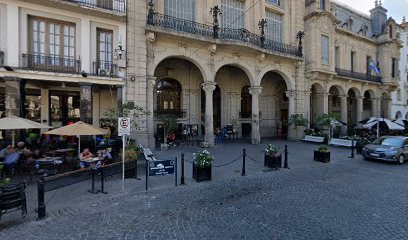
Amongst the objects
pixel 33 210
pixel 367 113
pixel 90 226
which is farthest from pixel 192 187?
pixel 367 113

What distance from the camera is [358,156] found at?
13.6m

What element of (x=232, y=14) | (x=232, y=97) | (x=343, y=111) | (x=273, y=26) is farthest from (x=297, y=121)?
(x=232, y=14)

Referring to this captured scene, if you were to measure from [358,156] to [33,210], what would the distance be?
1548 centimetres

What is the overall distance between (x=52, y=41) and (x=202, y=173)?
35.0ft

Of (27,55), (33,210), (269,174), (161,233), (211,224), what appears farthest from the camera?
(27,55)

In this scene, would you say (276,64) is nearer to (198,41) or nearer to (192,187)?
(198,41)

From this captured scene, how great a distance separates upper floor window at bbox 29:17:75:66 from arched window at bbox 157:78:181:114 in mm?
6996

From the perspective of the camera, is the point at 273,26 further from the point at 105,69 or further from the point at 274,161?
the point at 105,69

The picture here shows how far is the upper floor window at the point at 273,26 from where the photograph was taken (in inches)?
777

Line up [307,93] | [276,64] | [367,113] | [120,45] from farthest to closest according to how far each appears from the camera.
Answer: [367,113]
[307,93]
[276,64]
[120,45]

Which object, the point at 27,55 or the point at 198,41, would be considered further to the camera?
the point at 198,41

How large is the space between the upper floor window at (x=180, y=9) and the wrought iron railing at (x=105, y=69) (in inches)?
213

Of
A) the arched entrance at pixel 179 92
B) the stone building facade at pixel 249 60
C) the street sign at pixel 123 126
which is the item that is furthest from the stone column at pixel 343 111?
the street sign at pixel 123 126

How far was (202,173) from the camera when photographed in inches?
323
